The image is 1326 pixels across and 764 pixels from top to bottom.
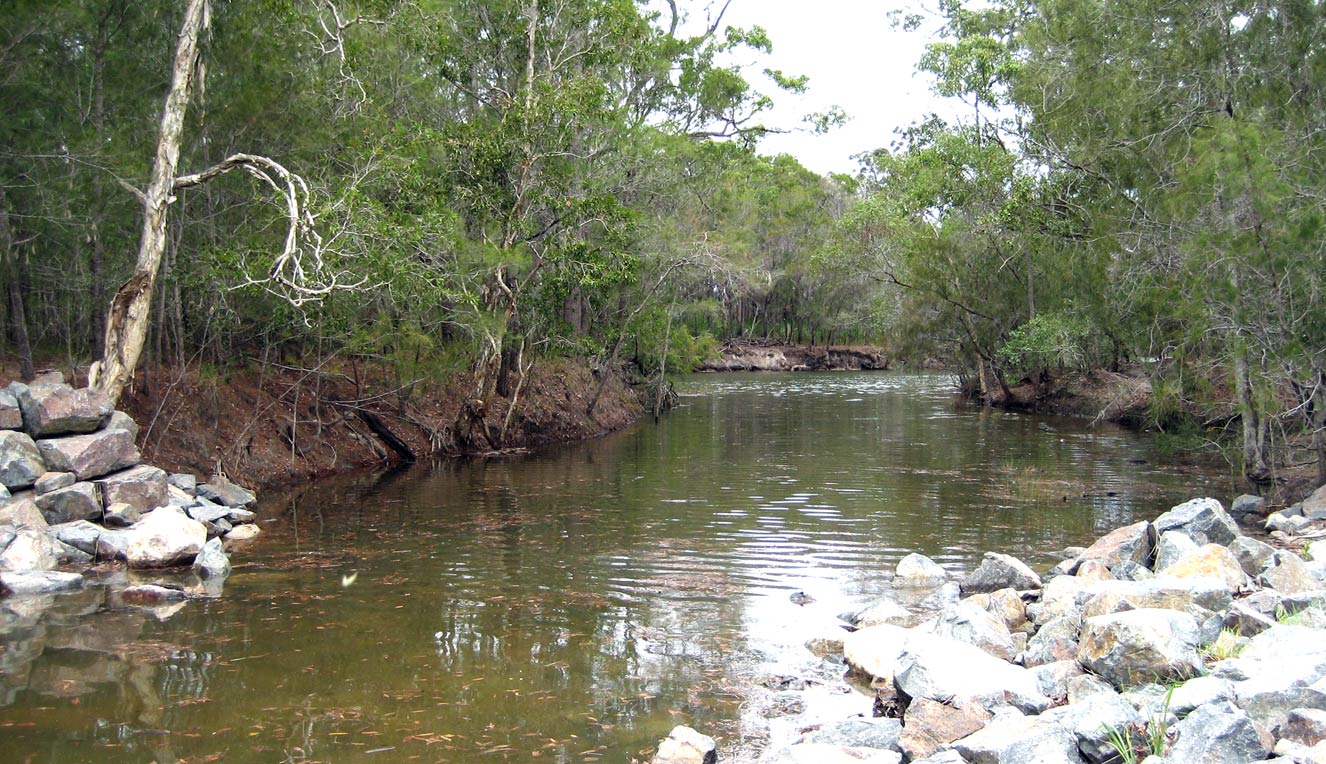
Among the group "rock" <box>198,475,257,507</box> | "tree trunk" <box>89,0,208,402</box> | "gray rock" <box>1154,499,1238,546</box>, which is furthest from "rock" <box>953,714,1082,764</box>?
"tree trunk" <box>89,0,208,402</box>

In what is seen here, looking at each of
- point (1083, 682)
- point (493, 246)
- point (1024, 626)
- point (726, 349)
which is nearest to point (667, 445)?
point (493, 246)

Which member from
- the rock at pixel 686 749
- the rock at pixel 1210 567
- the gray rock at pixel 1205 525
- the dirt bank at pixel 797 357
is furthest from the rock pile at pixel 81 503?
the dirt bank at pixel 797 357

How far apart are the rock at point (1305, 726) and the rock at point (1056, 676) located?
155 cm

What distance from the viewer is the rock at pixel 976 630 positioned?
7.88 metres

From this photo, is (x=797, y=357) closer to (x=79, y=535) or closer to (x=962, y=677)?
(x=79, y=535)

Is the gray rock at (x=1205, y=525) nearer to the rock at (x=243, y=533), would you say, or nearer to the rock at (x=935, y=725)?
the rock at (x=935, y=725)

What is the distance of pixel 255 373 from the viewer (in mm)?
19734

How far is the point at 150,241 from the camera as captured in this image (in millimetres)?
14500

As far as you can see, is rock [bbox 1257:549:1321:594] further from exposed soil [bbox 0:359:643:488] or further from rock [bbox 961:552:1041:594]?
exposed soil [bbox 0:359:643:488]

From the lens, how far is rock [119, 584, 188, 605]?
32.6 feet

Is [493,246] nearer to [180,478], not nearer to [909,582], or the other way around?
[180,478]

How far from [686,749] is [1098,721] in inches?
92.6

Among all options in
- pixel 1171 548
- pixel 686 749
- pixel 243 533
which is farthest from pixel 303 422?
pixel 1171 548

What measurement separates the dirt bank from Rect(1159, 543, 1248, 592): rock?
55321 millimetres
